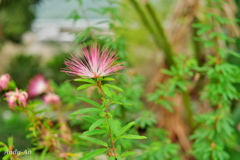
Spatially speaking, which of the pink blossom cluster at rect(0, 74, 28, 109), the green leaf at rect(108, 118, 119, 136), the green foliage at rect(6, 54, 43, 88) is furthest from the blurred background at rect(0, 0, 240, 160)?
the green leaf at rect(108, 118, 119, 136)

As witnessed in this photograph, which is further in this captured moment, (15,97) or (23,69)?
(23,69)

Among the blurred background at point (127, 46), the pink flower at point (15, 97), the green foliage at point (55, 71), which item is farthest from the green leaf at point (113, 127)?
the green foliage at point (55, 71)

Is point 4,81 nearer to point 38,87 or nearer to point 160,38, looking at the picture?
point 38,87

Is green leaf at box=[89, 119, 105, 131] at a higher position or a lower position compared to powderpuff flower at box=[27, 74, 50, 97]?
lower

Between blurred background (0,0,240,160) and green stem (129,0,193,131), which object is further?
green stem (129,0,193,131)

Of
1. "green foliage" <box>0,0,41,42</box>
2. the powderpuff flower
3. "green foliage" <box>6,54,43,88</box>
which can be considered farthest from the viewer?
"green foliage" <box>6,54,43,88</box>

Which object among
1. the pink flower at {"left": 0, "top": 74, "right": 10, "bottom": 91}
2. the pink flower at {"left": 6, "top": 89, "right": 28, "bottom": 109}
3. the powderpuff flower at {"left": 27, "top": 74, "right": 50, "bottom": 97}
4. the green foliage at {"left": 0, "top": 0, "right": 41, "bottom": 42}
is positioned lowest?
the pink flower at {"left": 6, "top": 89, "right": 28, "bottom": 109}

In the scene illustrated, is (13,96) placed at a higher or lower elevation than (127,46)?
lower

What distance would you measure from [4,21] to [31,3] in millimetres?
153

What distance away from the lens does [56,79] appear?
1401 millimetres

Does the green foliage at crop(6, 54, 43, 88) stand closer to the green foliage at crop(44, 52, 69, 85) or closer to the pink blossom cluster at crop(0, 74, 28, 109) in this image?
the green foliage at crop(44, 52, 69, 85)

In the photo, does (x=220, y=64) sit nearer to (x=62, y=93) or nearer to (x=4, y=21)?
(x=62, y=93)

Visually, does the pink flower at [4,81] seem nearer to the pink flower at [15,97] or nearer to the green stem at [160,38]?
the pink flower at [15,97]

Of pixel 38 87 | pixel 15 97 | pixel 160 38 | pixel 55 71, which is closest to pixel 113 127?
pixel 15 97
